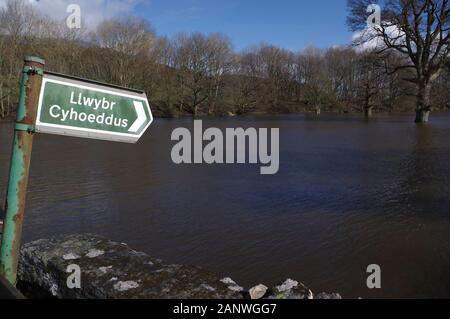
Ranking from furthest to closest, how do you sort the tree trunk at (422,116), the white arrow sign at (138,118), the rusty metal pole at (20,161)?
the tree trunk at (422,116)
the white arrow sign at (138,118)
the rusty metal pole at (20,161)

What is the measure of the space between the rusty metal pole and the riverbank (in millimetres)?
588

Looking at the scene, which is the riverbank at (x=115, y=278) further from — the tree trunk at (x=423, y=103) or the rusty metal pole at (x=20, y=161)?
the tree trunk at (x=423, y=103)

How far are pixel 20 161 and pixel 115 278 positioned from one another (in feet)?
3.58

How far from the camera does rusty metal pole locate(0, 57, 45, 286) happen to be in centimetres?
217

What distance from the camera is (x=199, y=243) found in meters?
5.38

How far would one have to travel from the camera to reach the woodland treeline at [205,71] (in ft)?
122

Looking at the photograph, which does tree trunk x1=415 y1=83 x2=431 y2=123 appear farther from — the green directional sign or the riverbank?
the green directional sign

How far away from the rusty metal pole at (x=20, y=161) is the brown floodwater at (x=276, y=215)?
2.52 meters

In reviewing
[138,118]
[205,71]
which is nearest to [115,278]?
[138,118]

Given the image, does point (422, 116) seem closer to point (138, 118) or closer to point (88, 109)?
point (138, 118)

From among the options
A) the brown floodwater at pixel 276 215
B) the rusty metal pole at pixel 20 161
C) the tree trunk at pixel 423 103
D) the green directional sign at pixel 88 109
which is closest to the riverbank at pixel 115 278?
the rusty metal pole at pixel 20 161

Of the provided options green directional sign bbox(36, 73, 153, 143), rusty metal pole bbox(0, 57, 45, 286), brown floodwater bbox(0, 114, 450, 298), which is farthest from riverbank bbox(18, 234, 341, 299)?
brown floodwater bbox(0, 114, 450, 298)

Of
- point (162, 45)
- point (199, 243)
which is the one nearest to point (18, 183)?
point (199, 243)

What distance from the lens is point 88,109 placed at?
232cm
